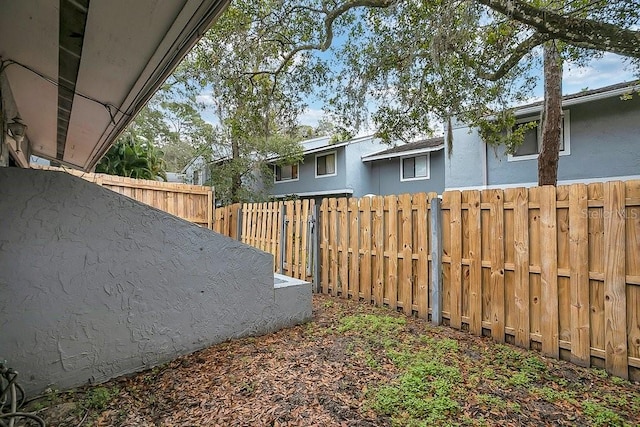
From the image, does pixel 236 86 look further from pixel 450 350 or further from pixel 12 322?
pixel 450 350

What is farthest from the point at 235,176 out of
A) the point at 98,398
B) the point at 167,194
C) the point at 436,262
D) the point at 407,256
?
the point at 98,398

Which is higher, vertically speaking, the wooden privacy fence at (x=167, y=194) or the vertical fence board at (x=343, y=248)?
the wooden privacy fence at (x=167, y=194)

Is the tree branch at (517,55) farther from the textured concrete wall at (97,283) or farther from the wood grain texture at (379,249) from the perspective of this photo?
the textured concrete wall at (97,283)

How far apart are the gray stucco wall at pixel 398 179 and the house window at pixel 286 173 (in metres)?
4.23

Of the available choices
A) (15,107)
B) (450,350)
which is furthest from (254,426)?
(15,107)

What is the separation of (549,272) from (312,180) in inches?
570

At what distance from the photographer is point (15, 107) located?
3354 millimetres

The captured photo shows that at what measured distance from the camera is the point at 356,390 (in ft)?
8.63

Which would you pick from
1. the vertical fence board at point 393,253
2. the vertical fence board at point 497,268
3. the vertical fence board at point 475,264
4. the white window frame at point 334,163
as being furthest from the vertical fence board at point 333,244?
the white window frame at point 334,163

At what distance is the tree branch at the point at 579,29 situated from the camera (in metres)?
3.80

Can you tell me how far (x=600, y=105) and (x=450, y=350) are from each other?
9659 millimetres

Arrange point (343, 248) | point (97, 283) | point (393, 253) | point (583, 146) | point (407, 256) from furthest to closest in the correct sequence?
point (583, 146)
point (343, 248)
point (393, 253)
point (407, 256)
point (97, 283)

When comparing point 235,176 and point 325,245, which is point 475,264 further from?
point 235,176

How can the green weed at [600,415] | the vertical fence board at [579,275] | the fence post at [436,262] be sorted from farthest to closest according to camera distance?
1. the fence post at [436,262]
2. the vertical fence board at [579,275]
3. the green weed at [600,415]
